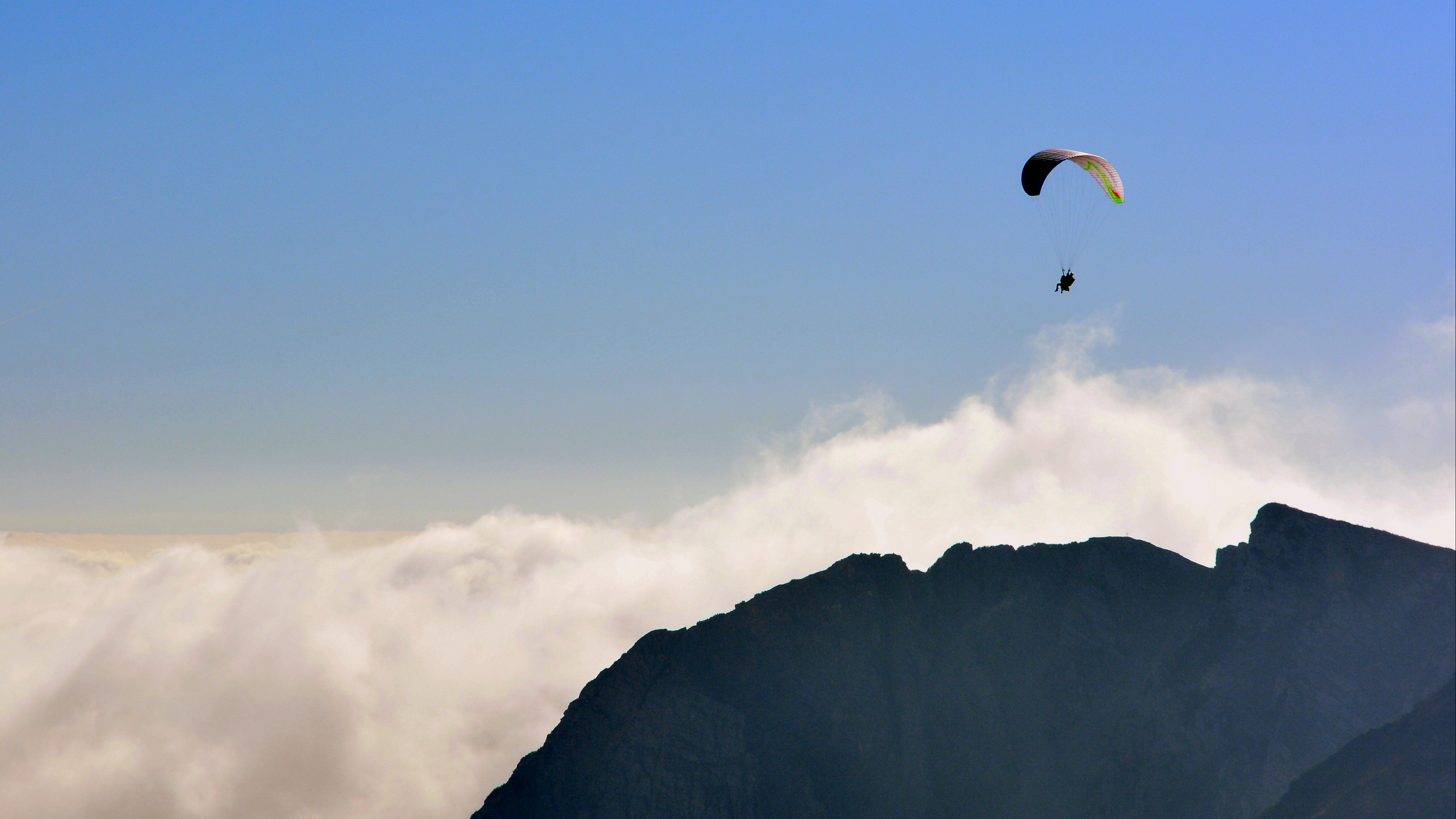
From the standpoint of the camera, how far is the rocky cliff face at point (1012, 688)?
3917 inches

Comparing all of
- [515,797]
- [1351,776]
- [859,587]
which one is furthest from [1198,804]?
[515,797]

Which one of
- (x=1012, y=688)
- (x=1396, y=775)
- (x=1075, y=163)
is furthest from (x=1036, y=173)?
(x=1012, y=688)

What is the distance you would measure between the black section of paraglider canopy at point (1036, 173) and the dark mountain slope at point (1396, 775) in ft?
194

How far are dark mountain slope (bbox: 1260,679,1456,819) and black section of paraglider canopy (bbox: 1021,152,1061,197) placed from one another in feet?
194

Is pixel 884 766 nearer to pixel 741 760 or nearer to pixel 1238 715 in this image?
pixel 741 760

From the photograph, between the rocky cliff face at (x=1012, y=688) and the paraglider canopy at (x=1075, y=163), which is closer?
the paraglider canopy at (x=1075, y=163)

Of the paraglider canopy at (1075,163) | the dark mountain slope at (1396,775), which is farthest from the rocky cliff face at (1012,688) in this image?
the paraglider canopy at (1075,163)

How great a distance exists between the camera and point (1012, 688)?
418 feet

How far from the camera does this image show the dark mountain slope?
80.6 meters

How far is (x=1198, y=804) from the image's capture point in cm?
10400

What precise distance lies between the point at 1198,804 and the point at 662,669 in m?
68.1

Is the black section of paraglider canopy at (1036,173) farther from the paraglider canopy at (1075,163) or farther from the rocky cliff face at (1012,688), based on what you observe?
the rocky cliff face at (1012,688)

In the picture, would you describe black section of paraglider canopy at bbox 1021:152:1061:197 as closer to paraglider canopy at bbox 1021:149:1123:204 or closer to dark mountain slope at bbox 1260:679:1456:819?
paraglider canopy at bbox 1021:149:1123:204

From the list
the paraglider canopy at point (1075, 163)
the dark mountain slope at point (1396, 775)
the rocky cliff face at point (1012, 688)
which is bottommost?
the dark mountain slope at point (1396, 775)
